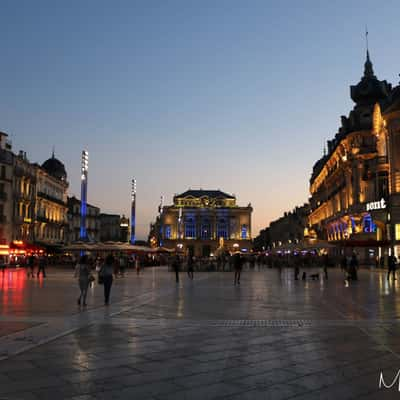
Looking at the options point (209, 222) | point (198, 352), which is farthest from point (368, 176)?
point (209, 222)

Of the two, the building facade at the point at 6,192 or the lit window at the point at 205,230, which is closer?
the building facade at the point at 6,192

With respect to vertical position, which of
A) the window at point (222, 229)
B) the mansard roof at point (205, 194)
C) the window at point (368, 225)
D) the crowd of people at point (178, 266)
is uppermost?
the mansard roof at point (205, 194)

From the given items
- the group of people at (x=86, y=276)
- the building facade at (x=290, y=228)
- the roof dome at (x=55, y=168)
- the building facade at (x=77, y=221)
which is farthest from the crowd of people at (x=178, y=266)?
the building facade at (x=290, y=228)

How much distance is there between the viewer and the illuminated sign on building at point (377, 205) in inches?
2006

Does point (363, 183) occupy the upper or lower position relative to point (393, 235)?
upper

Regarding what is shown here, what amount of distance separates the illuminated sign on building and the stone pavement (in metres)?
38.4

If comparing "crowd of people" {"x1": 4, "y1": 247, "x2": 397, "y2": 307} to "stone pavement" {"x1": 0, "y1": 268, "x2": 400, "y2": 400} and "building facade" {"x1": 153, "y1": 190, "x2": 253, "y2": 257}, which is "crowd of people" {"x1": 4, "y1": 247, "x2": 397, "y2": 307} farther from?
"building facade" {"x1": 153, "y1": 190, "x2": 253, "y2": 257}

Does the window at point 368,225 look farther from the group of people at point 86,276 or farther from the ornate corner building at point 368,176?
the group of people at point 86,276

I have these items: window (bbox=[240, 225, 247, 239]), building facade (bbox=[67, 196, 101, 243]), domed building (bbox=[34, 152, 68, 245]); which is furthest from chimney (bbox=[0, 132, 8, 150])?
Result: window (bbox=[240, 225, 247, 239])

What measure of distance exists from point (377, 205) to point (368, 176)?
377 cm

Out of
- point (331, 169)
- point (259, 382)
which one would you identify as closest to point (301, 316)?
point (259, 382)

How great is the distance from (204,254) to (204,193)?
21.8 meters

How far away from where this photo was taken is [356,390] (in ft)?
19.6

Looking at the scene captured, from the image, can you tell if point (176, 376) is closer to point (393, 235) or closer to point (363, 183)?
point (393, 235)
